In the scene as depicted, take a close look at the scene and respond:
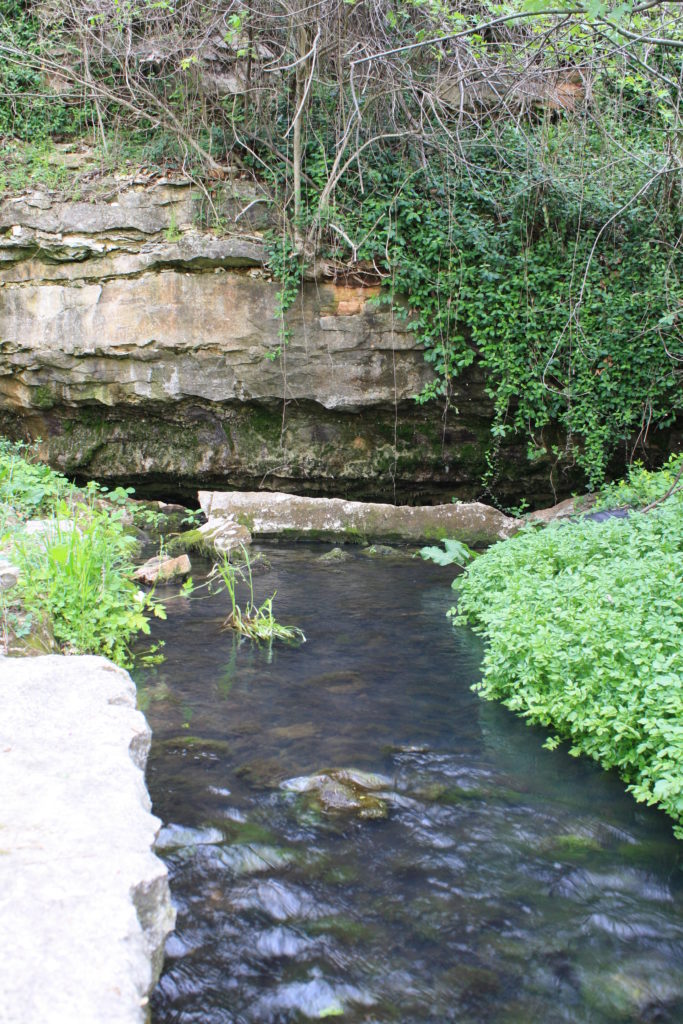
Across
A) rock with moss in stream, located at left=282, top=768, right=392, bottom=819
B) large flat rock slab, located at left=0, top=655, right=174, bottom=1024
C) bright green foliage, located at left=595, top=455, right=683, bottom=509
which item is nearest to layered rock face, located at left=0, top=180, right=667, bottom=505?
bright green foliage, located at left=595, top=455, right=683, bottom=509

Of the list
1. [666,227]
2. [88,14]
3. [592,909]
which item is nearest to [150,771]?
[592,909]

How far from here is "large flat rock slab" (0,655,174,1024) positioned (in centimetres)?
143

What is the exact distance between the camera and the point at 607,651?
3859mm

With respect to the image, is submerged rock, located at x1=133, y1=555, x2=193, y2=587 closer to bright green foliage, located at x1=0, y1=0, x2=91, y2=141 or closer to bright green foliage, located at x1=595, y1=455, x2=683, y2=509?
bright green foliage, located at x1=595, y1=455, x2=683, y2=509

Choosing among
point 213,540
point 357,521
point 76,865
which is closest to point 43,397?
point 213,540

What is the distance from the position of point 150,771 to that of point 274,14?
991cm

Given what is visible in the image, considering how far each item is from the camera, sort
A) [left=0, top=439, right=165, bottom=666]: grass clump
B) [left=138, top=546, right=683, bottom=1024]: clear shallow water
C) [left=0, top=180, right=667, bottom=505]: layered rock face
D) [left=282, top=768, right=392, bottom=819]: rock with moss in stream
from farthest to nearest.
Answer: [left=0, top=180, right=667, bottom=505]: layered rock face < [left=0, top=439, right=165, bottom=666]: grass clump < [left=282, top=768, right=392, bottom=819]: rock with moss in stream < [left=138, top=546, right=683, bottom=1024]: clear shallow water

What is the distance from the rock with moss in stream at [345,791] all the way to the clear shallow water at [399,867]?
64mm

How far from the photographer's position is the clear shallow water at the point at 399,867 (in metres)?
2.26

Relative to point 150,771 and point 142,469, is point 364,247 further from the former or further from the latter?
point 150,771

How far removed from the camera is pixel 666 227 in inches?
387

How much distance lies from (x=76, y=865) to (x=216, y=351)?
9062 millimetres

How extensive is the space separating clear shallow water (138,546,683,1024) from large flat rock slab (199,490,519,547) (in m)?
4.83

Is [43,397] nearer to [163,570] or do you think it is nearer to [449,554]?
[163,570]
